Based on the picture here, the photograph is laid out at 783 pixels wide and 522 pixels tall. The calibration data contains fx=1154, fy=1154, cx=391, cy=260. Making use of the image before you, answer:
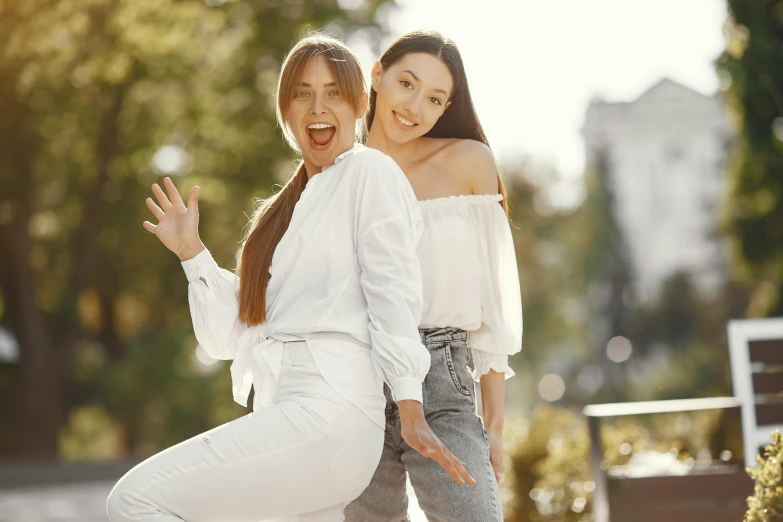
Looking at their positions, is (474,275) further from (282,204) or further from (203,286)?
(203,286)

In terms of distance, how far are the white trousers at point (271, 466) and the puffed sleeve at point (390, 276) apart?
6.2 inches

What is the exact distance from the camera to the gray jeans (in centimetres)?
352

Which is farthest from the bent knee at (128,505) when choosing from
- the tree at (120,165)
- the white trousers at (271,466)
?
the tree at (120,165)

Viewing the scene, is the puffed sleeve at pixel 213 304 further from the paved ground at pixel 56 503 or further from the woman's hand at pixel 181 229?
the paved ground at pixel 56 503

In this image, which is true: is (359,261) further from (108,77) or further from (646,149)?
(646,149)

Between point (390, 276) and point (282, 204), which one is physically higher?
point (282, 204)

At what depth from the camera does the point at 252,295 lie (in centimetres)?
314

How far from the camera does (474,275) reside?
381 cm

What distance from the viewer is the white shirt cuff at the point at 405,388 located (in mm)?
2926

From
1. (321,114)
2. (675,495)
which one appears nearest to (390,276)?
(321,114)

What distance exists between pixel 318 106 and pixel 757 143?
10487 millimetres

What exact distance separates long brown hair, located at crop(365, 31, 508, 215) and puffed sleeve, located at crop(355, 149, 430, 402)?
0.91 m

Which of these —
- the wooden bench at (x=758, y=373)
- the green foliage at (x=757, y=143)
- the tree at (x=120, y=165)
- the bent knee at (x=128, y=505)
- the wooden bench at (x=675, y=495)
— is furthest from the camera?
the tree at (x=120, y=165)

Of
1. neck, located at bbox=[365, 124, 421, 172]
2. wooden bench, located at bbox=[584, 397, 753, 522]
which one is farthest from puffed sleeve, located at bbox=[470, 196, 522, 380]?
wooden bench, located at bbox=[584, 397, 753, 522]
